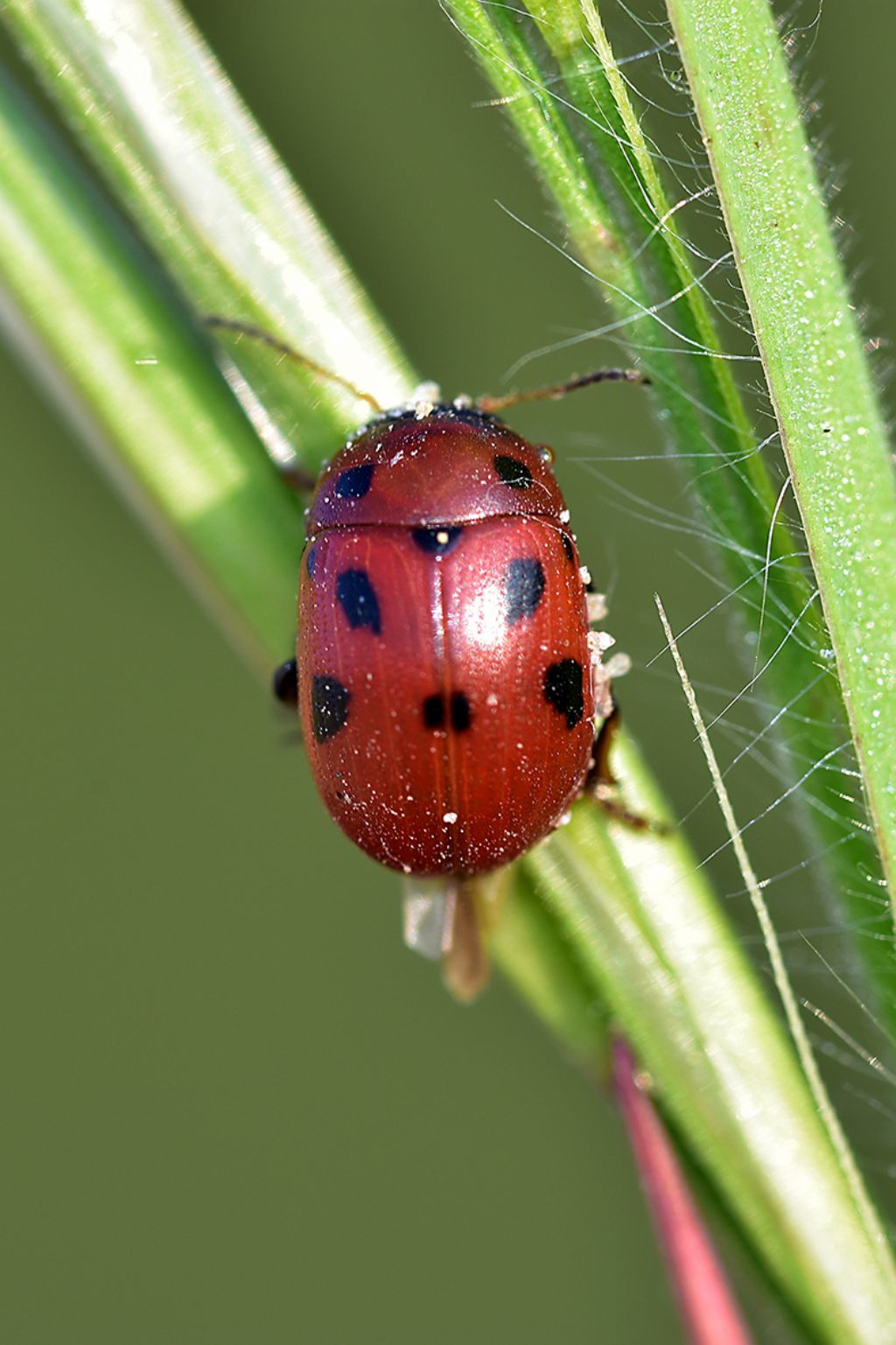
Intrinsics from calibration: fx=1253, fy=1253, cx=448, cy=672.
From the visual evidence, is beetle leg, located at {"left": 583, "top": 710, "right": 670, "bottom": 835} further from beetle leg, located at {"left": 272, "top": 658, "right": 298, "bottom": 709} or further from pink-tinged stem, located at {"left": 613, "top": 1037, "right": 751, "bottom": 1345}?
beetle leg, located at {"left": 272, "top": 658, "right": 298, "bottom": 709}

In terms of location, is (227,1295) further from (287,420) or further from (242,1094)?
(287,420)

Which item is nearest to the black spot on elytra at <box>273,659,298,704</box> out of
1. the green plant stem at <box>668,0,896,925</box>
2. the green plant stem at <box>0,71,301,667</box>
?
the green plant stem at <box>0,71,301,667</box>

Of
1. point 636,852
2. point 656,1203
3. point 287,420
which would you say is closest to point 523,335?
point 287,420

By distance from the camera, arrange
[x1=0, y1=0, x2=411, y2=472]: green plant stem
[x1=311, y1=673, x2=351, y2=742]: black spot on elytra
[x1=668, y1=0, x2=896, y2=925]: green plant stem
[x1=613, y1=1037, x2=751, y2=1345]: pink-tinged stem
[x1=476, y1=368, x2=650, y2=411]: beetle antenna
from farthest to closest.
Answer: [x1=476, y1=368, x2=650, y2=411]: beetle antenna → [x1=311, y1=673, x2=351, y2=742]: black spot on elytra → [x1=0, y1=0, x2=411, y2=472]: green plant stem → [x1=613, y1=1037, x2=751, y2=1345]: pink-tinged stem → [x1=668, y1=0, x2=896, y2=925]: green plant stem

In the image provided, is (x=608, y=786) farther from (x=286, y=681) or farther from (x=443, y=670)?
(x=286, y=681)

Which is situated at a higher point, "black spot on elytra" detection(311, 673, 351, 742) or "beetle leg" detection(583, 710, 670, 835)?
"black spot on elytra" detection(311, 673, 351, 742)
